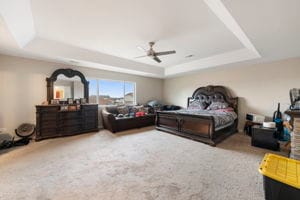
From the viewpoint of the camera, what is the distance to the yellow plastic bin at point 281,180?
1.25 metres

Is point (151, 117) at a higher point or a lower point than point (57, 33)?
lower

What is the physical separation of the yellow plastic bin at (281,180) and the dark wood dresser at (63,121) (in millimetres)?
4654

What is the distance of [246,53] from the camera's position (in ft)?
13.4

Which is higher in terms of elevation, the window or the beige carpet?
the window

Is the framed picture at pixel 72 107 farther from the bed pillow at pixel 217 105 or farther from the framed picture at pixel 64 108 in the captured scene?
the bed pillow at pixel 217 105

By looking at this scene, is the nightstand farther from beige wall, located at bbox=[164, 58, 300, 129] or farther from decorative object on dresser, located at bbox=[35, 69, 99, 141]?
decorative object on dresser, located at bbox=[35, 69, 99, 141]

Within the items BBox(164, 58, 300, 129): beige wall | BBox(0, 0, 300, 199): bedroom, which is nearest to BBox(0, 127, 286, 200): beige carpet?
BBox(0, 0, 300, 199): bedroom

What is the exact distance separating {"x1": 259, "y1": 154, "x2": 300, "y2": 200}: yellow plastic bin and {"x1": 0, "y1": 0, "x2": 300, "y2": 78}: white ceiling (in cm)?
192

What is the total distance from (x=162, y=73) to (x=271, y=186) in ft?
18.7

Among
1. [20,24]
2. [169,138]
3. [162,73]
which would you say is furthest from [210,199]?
[162,73]

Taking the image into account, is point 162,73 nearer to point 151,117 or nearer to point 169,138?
point 151,117

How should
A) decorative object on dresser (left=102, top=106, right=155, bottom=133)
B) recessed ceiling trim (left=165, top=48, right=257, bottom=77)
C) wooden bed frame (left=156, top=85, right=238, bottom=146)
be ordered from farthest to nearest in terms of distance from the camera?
decorative object on dresser (left=102, top=106, right=155, bottom=133)
recessed ceiling trim (left=165, top=48, right=257, bottom=77)
wooden bed frame (left=156, top=85, right=238, bottom=146)

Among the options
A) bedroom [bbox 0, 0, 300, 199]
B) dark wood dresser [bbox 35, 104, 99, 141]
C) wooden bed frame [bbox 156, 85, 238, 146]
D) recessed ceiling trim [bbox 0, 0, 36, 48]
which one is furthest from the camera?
dark wood dresser [bbox 35, 104, 99, 141]

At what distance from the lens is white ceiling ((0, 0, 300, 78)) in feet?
6.57
